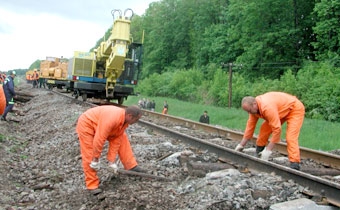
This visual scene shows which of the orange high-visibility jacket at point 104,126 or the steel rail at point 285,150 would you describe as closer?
the orange high-visibility jacket at point 104,126

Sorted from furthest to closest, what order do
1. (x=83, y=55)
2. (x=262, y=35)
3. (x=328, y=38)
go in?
(x=262, y=35) < (x=328, y=38) < (x=83, y=55)

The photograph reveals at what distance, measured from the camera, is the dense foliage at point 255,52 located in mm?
23984

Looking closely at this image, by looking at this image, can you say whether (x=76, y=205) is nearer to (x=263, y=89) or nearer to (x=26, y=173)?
(x=26, y=173)

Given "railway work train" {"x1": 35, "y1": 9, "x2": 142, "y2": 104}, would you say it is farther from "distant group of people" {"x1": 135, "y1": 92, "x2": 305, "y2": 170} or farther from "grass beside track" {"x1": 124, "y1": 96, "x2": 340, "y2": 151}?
"distant group of people" {"x1": 135, "y1": 92, "x2": 305, "y2": 170}

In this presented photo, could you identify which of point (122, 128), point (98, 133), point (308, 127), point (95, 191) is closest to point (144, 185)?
point (95, 191)

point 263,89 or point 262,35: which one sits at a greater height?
point 262,35

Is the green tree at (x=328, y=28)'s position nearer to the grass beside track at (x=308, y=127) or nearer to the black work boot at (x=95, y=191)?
the grass beside track at (x=308, y=127)

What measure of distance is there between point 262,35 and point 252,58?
2.45 meters

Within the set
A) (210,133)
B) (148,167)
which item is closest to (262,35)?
(210,133)

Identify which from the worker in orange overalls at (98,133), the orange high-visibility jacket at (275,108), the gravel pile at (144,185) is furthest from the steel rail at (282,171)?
the worker in orange overalls at (98,133)

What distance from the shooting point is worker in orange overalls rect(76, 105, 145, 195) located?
16.0ft

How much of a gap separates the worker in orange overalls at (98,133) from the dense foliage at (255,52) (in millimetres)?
16829

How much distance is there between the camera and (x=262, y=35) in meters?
37.7

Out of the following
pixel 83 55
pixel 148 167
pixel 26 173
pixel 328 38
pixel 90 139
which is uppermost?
pixel 328 38
